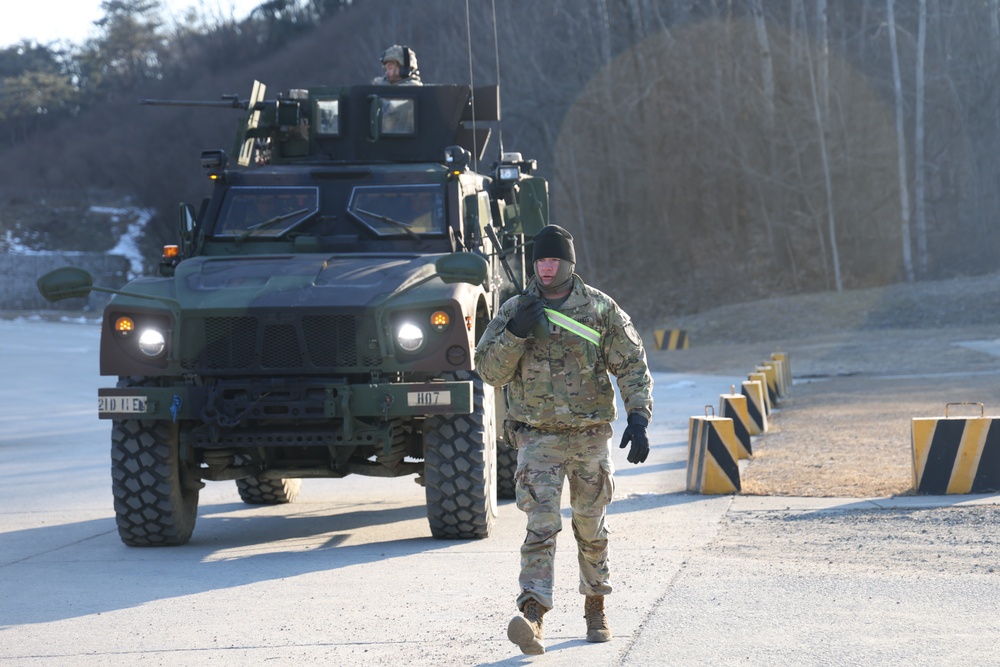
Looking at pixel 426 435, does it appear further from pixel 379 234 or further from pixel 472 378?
pixel 379 234

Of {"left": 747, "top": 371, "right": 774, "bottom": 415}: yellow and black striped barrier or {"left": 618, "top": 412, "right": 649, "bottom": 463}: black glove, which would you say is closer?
{"left": 618, "top": 412, "right": 649, "bottom": 463}: black glove

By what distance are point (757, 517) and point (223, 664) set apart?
14.9 feet

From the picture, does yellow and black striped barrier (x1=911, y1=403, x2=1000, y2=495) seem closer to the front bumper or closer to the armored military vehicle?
the armored military vehicle

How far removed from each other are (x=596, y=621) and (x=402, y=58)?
7408 mm

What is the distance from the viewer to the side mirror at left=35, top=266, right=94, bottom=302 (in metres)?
8.30

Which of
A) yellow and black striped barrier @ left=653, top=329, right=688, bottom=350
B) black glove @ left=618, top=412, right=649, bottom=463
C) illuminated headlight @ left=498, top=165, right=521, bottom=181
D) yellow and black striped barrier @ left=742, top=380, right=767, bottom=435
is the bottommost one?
yellow and black striped barrier @ left=653, top=329, right=688, bottom=350

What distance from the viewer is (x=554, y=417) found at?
19.2ft

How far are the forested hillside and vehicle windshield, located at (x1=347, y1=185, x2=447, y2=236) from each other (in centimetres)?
3500

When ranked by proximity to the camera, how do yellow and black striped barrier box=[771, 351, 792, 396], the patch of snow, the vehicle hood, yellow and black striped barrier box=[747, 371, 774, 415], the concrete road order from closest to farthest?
the concrete road → the vehicle hood → yellow and black striped barrier box=[747, 371, 774, 415] → yellow and black striped barrier box=[771, 351, 792, 396] → the patch of snow

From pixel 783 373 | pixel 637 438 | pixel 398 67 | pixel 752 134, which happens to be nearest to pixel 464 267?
pixel 637 438

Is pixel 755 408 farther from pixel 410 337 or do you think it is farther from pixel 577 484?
pixel 577 484

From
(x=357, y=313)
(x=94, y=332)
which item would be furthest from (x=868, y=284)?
(x=357, y=313)

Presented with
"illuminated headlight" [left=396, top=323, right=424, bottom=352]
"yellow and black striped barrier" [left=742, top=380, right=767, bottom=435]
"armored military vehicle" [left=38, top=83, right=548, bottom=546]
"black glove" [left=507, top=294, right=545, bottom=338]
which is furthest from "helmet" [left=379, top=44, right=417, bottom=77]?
"black glove" [left=507, top=294, right=545, bottom=338]

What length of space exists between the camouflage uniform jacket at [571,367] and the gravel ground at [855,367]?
15.8 feet
